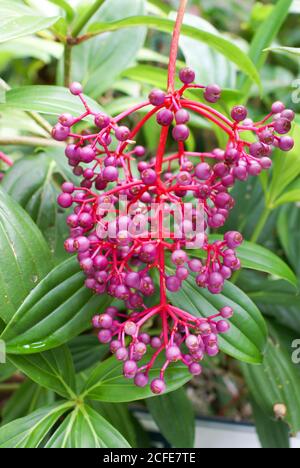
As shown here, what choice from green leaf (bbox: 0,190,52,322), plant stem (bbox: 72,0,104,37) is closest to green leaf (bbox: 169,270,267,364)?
green leaf (bbox: 0,190,52,322)

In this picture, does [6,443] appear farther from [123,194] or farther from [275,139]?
[275,139]

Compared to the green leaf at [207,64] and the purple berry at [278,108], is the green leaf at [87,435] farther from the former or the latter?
the green leaf at [207,64]

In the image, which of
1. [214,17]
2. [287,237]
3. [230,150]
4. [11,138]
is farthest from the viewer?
[214,17]

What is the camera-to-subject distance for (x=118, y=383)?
1.82ft

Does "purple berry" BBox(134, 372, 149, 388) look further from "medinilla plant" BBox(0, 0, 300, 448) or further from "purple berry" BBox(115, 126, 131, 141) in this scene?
"purple berry" BBox(115, 126, 131, 141)

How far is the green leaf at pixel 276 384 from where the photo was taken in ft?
2.16

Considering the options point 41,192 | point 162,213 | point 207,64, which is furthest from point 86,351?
point 207,64

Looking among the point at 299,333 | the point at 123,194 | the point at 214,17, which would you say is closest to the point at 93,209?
the point at 123,194

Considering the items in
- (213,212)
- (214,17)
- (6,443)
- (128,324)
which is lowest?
(6,443)

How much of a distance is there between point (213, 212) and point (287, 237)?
0.37 meters

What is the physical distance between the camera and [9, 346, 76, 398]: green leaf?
1.76ft

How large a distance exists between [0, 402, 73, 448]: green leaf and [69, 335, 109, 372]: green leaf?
15cm

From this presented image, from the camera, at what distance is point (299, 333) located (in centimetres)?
73

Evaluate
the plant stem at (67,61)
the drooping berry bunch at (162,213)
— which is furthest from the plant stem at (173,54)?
the plant stem at (67,61)
